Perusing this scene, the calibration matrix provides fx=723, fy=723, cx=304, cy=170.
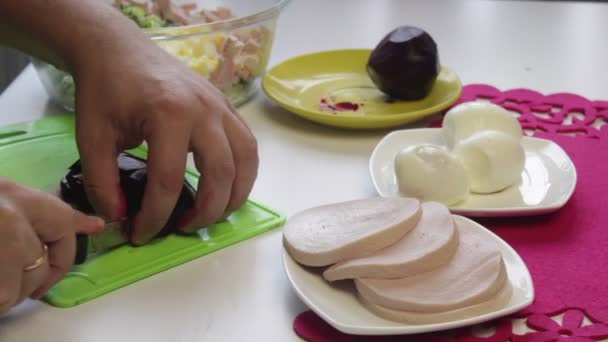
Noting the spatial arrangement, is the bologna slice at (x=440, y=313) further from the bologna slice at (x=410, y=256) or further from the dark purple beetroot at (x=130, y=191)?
the dark purple beetroot at (x=130, y=191)

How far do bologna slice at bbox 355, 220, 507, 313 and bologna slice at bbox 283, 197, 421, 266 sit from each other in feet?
0.11

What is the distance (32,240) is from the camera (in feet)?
1.84

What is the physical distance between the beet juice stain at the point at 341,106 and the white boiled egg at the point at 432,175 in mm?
292

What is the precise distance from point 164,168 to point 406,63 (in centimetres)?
47

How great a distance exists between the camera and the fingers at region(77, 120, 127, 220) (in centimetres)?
69

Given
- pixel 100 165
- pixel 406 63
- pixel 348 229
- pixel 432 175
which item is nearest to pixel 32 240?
pixel 100 165

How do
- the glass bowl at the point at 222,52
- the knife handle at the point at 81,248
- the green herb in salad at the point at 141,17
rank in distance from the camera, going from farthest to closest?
the green herb in salad at the point at 141,17 → the glass bowl at the point at 222,52 → the knife handle at the point at 81,248

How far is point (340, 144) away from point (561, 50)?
551 millimetres

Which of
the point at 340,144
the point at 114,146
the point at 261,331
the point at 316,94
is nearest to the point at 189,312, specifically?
the point at 261,331

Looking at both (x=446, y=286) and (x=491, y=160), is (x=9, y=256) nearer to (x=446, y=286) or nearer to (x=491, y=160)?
(x=446, y=286)

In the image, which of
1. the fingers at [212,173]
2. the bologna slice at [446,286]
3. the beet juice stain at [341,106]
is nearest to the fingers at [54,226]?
the fingers at [212,173]

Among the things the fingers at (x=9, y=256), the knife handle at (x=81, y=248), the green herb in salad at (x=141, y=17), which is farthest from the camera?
the green herb in salad at (x=141, y=17)

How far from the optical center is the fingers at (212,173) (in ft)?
2.26

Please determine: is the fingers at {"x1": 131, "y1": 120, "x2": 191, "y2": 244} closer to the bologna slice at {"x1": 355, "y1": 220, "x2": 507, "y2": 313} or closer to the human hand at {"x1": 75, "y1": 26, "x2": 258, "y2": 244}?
the human hand at {"x1": 75, "y1": 26, "x2": 258, "y2": 244}
